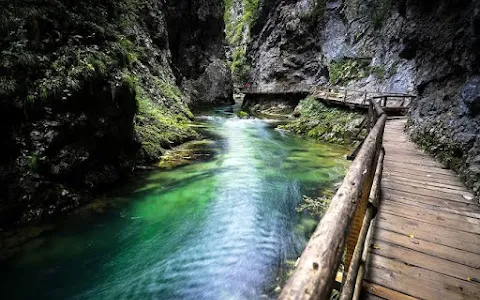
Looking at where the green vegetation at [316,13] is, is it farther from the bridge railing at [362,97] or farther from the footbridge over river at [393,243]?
the footbridge over river at [393,243]

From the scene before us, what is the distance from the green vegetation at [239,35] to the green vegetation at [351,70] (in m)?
26.3

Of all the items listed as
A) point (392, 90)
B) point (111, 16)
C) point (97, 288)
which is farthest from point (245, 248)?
point (392, 90)

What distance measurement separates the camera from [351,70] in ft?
82.4

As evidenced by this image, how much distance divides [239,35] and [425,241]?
213ft

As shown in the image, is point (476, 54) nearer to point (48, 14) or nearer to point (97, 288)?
point (97, 288)

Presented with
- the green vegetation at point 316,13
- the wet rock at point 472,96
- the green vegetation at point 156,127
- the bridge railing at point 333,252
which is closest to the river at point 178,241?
the green vegetation at point 156,127

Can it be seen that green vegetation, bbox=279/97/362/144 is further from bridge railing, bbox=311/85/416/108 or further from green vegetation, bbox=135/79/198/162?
green vegetation, bbox=135/79/198/162

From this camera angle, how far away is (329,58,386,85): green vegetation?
72.6ft

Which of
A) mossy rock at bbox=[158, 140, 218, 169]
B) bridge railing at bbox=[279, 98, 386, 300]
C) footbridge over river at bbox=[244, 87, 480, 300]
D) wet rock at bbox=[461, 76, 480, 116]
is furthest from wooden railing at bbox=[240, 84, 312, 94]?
bridge railing at bbox=[279, 98, 386, 300]

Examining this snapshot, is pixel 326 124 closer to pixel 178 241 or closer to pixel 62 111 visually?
pixel 178 241

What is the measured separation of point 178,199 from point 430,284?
692cm

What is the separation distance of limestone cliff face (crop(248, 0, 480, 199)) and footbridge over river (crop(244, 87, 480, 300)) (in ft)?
2.70

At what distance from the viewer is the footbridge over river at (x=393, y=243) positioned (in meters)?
1.70

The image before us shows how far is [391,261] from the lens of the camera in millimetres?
3213
